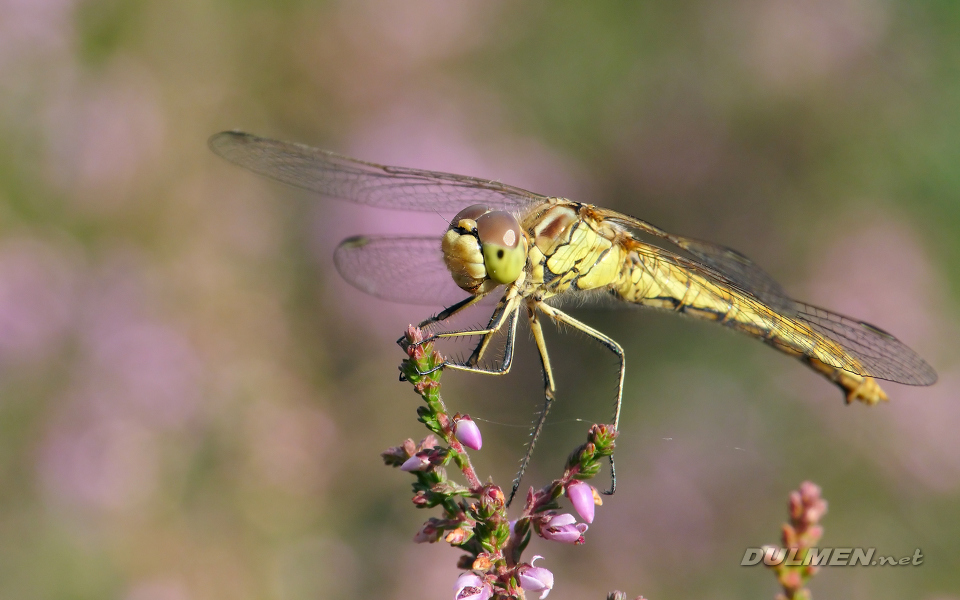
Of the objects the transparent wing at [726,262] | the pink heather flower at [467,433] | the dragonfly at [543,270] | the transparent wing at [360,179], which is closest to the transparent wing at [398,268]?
the dragonfly at [543,270]

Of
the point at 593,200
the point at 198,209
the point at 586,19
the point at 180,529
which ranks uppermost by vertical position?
the point at 586,19

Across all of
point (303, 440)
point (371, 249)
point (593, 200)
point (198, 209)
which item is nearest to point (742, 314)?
point (371, 249)

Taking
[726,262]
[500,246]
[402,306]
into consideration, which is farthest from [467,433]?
[402,306]

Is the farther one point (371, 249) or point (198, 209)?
point (198, 209)

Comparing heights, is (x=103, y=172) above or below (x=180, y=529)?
above

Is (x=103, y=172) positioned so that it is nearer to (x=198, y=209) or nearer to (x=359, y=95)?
(x=198, y=209)

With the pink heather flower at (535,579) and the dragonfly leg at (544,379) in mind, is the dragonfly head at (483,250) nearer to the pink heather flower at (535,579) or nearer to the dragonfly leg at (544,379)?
the dragonfly leg at (544,379)

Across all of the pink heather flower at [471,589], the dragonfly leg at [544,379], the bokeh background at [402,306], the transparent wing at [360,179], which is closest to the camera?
the pink heather flower at [471,589]

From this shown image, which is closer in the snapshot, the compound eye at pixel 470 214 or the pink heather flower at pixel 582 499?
the pink heather flower at pixel 582 499

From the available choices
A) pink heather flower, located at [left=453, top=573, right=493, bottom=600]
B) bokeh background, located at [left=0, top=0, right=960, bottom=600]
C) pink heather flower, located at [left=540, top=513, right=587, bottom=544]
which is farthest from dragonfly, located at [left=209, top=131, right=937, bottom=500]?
bokeh background, located at [left=0, top=0, right=960, bottom=600]
